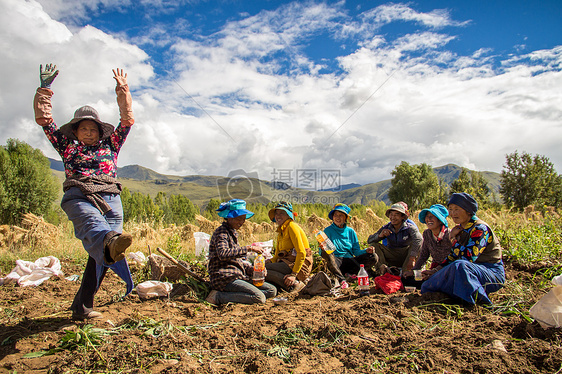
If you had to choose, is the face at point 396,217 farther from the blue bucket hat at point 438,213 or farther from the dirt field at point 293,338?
the dirt field at point 293,338

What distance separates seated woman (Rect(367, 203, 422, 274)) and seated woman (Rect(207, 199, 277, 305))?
7.47ft

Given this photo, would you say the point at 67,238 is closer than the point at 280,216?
No

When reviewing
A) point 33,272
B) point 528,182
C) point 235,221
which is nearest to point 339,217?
point 235,221

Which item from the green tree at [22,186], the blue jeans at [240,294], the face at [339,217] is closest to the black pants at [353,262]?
the face at [339,217]

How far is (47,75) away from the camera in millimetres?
3598

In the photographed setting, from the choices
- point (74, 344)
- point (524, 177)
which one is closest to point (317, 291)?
point (74, 344)

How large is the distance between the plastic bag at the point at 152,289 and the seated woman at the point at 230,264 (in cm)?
58

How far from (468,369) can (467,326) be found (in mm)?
892

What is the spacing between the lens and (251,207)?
1398 cm

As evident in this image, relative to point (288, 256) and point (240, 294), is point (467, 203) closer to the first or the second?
point (288, 256)

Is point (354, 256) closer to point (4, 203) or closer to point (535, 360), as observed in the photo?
point (535, 360)

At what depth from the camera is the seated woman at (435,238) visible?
5074mm

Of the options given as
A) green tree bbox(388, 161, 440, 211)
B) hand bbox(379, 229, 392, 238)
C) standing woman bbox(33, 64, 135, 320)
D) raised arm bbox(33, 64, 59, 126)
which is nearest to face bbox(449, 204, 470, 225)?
hand bbox(379, 229, 392, 238)

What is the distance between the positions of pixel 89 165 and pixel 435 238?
4.61 meters
